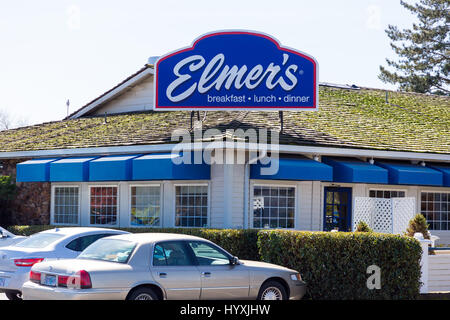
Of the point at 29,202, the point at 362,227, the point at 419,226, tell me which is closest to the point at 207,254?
the point at 362,227

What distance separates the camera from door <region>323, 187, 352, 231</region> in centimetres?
1963

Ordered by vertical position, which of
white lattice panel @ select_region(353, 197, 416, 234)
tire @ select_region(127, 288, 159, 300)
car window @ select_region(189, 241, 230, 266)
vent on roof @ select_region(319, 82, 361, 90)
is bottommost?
tire @ select_region(127, 288, 159, 300)

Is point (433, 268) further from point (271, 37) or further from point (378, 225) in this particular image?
point (271, 37)

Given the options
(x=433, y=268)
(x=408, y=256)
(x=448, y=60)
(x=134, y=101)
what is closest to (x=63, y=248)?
(x=408, y=256)

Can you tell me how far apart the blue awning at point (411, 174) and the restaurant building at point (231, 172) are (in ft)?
0.10

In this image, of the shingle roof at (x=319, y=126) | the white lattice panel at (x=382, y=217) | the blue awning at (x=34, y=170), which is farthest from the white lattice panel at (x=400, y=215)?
the blue awning at (x=34, y=170)

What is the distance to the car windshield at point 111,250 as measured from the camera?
34.2 ft

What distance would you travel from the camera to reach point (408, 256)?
42.9 feet

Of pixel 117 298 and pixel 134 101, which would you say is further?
pixel 134 101

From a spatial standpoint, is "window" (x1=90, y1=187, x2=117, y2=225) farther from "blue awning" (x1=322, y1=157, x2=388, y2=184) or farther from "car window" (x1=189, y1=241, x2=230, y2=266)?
"car window" (x1=189, y1=241, x2=230, y2=266)

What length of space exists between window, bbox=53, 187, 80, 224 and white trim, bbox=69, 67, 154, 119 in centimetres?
468

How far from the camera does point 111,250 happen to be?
10.6m

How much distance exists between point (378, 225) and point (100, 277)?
345 inches
